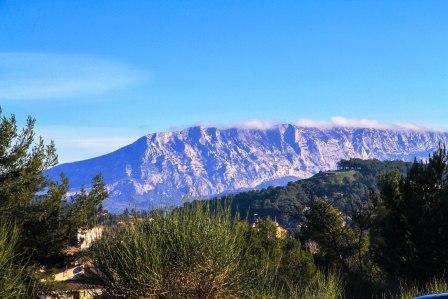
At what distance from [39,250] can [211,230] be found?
13091 millimetres

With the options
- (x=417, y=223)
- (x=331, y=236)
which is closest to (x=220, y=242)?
(x=417, y=223)

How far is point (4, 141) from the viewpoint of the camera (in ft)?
66.4

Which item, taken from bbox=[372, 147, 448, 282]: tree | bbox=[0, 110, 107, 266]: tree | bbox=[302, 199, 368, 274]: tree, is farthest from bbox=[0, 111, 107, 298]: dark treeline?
bbox=[302, 199, 368, 274]: tree

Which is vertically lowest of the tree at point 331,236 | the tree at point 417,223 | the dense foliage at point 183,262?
the tree at point 331,236

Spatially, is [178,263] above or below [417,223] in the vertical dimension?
above

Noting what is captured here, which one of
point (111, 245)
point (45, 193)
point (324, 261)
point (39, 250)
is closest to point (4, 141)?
point (45, 193)

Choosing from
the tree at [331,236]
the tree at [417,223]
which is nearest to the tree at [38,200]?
the tree at [417,223]

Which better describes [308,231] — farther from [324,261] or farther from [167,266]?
[167,266]

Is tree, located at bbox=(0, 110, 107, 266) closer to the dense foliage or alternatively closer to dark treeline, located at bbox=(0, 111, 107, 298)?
dark treeline, located at bbox=(0, 111, 107, 298)

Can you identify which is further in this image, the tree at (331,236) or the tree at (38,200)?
the tree at (331,236)

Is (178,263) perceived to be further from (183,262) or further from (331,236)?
(331,236)

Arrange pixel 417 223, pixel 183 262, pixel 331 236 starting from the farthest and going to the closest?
1. pixel 331 236
2. pixel 417 223
3. pixel 183 262

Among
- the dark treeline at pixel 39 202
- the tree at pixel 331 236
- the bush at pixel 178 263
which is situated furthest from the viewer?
the tree at pixel 331 236

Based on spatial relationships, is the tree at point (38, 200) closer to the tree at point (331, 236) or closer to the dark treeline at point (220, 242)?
the dark treeline at point (220, 242)
